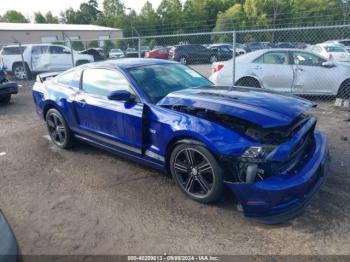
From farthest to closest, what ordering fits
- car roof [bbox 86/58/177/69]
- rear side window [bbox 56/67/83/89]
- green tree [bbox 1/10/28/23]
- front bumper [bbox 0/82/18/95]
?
green tree [bbox 1/10/28/23] → front bumper [bbox 0/82/18/95] → rear side window [bbox 56/67/83/89] → car roof [bbox 86/58/177/69]

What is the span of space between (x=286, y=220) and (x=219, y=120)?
1170mm

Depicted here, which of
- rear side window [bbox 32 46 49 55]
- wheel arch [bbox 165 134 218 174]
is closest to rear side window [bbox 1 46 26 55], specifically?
rear side window [bbox 32 46 49 55]

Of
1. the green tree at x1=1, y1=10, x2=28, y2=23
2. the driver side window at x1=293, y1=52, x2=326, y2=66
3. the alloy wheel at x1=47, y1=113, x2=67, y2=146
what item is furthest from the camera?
the green tree at x1=1, y1=10, x2=28, y2=23

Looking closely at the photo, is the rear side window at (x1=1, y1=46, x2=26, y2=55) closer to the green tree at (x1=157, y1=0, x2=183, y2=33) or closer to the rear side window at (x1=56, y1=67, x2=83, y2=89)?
the rear side window at (x1=56, y1=67, x2=83, y2=89)

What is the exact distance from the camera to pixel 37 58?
15.5 m

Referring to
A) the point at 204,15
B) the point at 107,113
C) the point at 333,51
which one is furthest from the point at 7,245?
the point at 204,15

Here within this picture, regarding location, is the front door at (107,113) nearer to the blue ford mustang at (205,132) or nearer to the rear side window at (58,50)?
the blue ford mustang at (205,132)

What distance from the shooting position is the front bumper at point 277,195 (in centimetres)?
282

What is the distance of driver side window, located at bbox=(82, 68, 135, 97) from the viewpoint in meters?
4.17

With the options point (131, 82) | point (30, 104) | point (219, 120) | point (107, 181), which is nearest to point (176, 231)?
point (219, 120)

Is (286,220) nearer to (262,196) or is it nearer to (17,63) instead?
(262,196)

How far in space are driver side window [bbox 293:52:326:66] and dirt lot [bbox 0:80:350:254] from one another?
3.34 metres

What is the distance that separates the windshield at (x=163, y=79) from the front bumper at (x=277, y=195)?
1640 millimetres

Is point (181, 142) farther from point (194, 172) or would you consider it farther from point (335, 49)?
point (335, 49)
